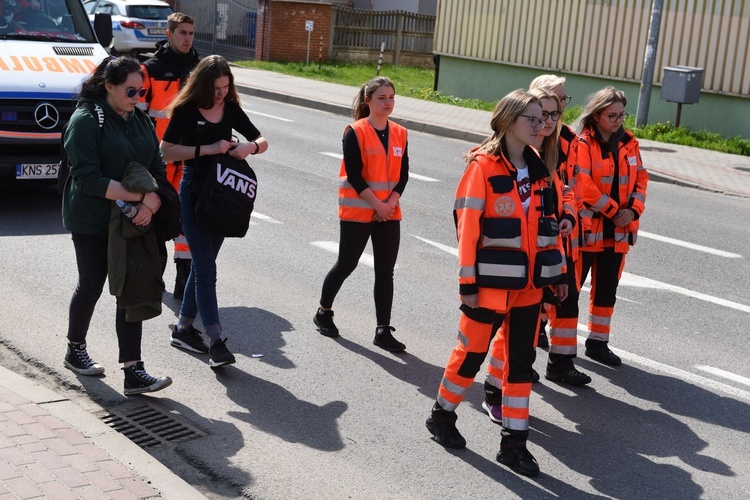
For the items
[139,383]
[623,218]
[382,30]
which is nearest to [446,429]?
[139,383]

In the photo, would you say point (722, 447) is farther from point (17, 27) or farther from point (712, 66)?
point (712, 66)

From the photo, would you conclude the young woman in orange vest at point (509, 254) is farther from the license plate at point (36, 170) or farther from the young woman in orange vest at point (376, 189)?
the license plate at point (36, 170)

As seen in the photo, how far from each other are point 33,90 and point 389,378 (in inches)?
215

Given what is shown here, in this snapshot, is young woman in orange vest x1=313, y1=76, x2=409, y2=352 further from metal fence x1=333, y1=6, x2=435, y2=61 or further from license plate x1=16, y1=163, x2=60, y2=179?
metal fence x1=333, y1=6, x2=435, y2=61

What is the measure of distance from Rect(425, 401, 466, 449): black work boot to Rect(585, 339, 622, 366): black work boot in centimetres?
188

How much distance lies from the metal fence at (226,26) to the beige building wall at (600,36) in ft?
31.8

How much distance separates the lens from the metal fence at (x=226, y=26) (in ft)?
108

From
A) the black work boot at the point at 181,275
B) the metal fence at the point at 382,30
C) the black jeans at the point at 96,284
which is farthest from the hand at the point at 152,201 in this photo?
the metal fence at the point at 382,30

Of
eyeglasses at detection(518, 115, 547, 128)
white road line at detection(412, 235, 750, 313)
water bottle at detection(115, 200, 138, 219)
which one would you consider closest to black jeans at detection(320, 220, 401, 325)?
water bottle at detection(115, 200, 138, 219)

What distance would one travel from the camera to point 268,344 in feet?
23.4

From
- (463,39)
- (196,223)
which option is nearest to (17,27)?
(196,223)

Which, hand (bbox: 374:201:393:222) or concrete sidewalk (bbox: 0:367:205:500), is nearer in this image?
concrete sidewalk (bbox: 0:367:205:500)

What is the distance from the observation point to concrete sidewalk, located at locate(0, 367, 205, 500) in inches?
182

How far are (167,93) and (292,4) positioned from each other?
23458 mm
